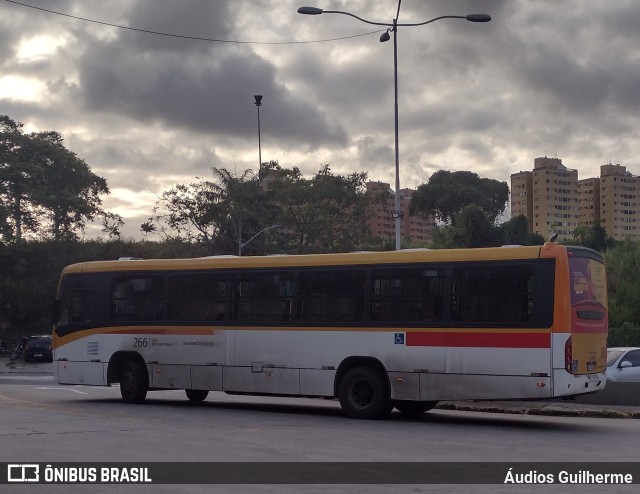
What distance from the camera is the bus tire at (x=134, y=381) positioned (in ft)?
71.2

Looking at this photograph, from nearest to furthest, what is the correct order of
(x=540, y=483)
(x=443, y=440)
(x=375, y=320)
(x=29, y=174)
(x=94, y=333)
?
(x=540, y=483), (x=443, y=440), (x=375, y=320), (x=94, y=333), (x=29, y=174)

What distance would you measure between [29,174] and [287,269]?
52228 mm

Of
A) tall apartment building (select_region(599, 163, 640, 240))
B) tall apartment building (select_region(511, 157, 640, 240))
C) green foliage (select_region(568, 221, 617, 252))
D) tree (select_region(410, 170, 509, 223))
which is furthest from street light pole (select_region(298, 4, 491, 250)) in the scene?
tall apartment building (select_region(599, 163, 640, 240))

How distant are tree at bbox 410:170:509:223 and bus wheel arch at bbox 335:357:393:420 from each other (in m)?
89.4

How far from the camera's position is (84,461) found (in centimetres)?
1165

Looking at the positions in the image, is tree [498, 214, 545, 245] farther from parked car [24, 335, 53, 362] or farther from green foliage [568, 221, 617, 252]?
parked car [24, 335, 53, 362]

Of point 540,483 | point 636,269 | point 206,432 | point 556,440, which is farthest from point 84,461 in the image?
point 636,269

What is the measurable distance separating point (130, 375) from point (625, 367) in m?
11.0

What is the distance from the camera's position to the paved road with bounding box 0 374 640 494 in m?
12.2

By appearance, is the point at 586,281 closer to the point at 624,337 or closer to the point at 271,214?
the point at 624,337

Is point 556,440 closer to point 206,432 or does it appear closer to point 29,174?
point 206,432

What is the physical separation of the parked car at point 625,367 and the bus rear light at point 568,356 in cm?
613

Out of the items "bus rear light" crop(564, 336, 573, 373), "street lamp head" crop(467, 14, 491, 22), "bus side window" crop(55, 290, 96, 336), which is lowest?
"bus rear light" crop(564, 336, 573, 373)

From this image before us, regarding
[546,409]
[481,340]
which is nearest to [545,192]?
[546,409]
